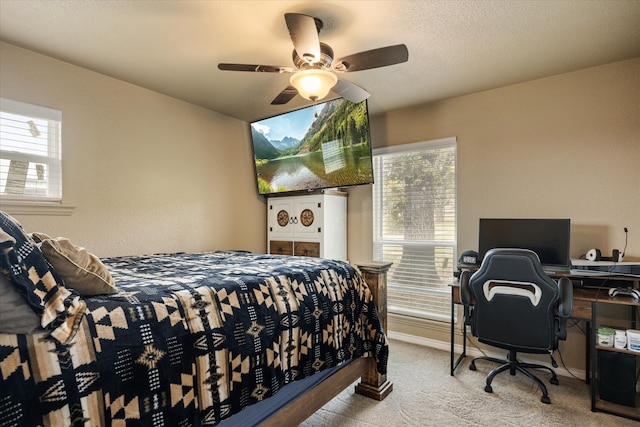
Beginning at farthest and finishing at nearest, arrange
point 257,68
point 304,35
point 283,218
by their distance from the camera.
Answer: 1. point 283,218
2. point 257,68
3. point 304,35

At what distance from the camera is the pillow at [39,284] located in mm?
901

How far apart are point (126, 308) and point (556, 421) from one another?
2.49m

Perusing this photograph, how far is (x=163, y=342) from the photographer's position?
1144 millimetres

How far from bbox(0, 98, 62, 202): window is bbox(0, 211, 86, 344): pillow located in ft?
6.32

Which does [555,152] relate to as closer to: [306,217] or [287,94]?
[287,94]

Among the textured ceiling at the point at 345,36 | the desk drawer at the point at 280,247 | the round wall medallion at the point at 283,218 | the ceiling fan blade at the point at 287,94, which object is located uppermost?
the textured ceiling at the point at 345,36

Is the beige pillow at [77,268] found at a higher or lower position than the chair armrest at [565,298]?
higher

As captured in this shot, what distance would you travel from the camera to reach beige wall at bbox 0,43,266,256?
2.61 metres

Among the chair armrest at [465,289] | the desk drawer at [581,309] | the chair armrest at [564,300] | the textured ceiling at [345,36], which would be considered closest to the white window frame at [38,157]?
the textured ceiling at [345,36]

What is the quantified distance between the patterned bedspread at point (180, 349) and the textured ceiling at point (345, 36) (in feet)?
5.13

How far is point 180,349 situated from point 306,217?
8.77 ft

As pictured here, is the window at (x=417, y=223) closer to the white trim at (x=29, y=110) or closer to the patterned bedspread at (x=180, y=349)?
the patterned bedspread at (x=180, y=349)

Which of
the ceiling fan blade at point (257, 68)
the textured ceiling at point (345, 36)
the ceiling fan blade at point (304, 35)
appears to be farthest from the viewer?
the ceiling fan blade at point (257, 68)

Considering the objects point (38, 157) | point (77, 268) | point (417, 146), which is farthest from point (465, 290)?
point (38, 157)
